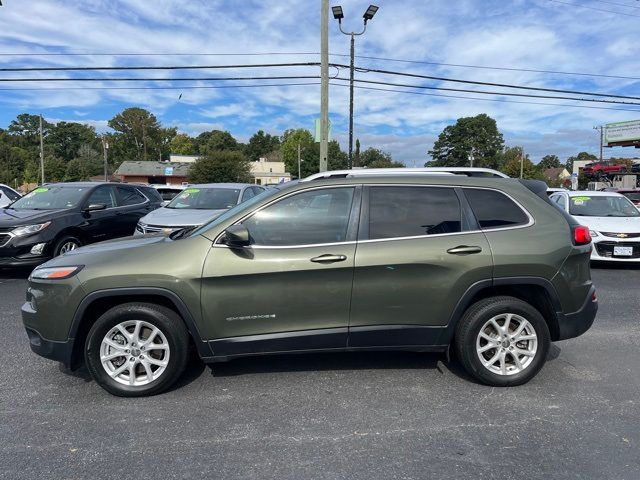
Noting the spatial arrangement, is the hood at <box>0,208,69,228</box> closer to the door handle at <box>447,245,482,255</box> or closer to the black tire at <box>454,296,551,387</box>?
the door handle at <box>447,245,482,255</box>

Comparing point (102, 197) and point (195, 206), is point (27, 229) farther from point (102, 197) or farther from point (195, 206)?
point (195, 206)

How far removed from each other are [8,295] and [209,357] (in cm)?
492

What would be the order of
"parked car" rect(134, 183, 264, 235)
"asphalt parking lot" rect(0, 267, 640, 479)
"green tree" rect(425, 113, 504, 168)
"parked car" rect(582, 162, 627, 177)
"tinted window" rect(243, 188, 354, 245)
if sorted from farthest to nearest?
1. "green tree" rect(425, 113, 504, 168)
2. "parked car" rect(582, 162, 627, 177)
3. "parked car" rect(134, 183, 264, 235)
4. "tinted window" rect(243, 188, 354, 245)
5. "asphalt parking lot" rect(0, 267, 640, 479)

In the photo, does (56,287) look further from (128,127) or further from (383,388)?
(128,127)

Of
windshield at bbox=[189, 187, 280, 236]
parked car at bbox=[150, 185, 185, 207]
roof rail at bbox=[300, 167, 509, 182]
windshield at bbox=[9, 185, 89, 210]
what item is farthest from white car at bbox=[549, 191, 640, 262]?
parked car at bbox=[150, 185, 185, 207]

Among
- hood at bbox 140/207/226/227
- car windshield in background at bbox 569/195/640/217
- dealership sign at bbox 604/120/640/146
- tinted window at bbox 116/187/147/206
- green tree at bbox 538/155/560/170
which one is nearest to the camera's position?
hood at bbox 140/207/226/227

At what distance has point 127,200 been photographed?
10211mm

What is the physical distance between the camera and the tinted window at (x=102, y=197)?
358 inches

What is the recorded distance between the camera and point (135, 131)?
112562 millimetres

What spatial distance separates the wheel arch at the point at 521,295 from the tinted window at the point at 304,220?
1.09m

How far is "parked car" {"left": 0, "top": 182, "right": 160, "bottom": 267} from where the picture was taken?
24.6 ft

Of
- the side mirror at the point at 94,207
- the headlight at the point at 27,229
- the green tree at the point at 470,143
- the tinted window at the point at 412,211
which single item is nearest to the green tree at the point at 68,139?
the green tree at the point at 470,143

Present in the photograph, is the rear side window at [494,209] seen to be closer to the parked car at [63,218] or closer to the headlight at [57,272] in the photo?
the headlight at [57,272]

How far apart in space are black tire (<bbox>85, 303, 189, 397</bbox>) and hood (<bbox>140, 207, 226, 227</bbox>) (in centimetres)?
456
